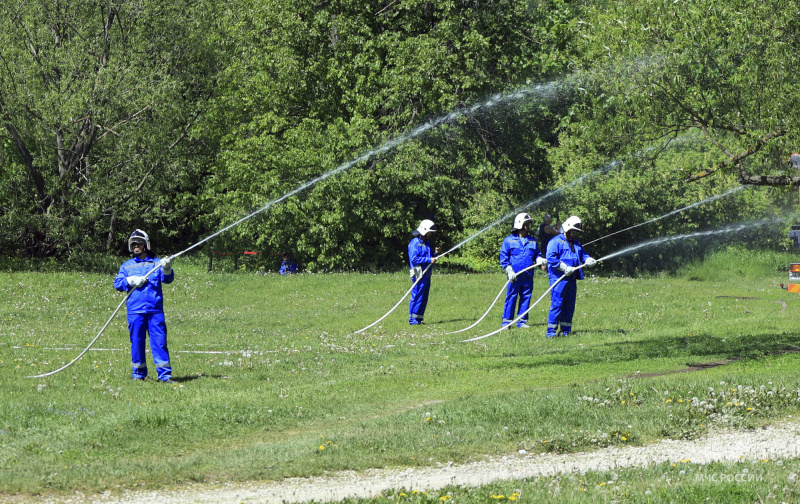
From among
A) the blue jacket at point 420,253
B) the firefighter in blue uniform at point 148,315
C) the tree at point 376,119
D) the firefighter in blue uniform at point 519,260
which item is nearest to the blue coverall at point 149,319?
the firefighter in blue uniform at point 148,315

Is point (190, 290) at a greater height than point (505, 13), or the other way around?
point (505, 13)

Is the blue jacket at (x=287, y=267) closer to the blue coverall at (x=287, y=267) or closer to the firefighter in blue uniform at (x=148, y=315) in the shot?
the blue coverall at (x=287, y=267)

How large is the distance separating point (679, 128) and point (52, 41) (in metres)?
28.0

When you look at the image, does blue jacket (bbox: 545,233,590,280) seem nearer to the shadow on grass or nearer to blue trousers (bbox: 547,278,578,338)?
blue trousers (bbox: 547,278,578,338)

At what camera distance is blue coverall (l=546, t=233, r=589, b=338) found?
1803 centimetres

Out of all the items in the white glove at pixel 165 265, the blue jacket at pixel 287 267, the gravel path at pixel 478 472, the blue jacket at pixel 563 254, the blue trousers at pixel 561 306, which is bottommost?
the gravel path at pixel 478 472

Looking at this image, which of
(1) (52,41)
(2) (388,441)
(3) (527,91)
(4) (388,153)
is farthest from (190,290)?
(2) (388,441)

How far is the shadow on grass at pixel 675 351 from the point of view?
14.8m

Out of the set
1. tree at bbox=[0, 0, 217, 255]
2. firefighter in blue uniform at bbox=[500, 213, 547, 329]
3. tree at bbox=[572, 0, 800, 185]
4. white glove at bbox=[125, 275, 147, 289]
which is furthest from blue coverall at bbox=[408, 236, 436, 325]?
tree at bbox=[0, 0, 217, 255]

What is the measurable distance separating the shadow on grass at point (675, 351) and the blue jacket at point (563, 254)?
5.63ft

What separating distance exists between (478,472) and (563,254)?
1055 centimetres

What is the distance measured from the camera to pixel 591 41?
58.2ft

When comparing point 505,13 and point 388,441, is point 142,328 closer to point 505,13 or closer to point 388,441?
point 388,441

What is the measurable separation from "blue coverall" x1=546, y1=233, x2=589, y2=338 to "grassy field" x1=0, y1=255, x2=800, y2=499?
459 mm
